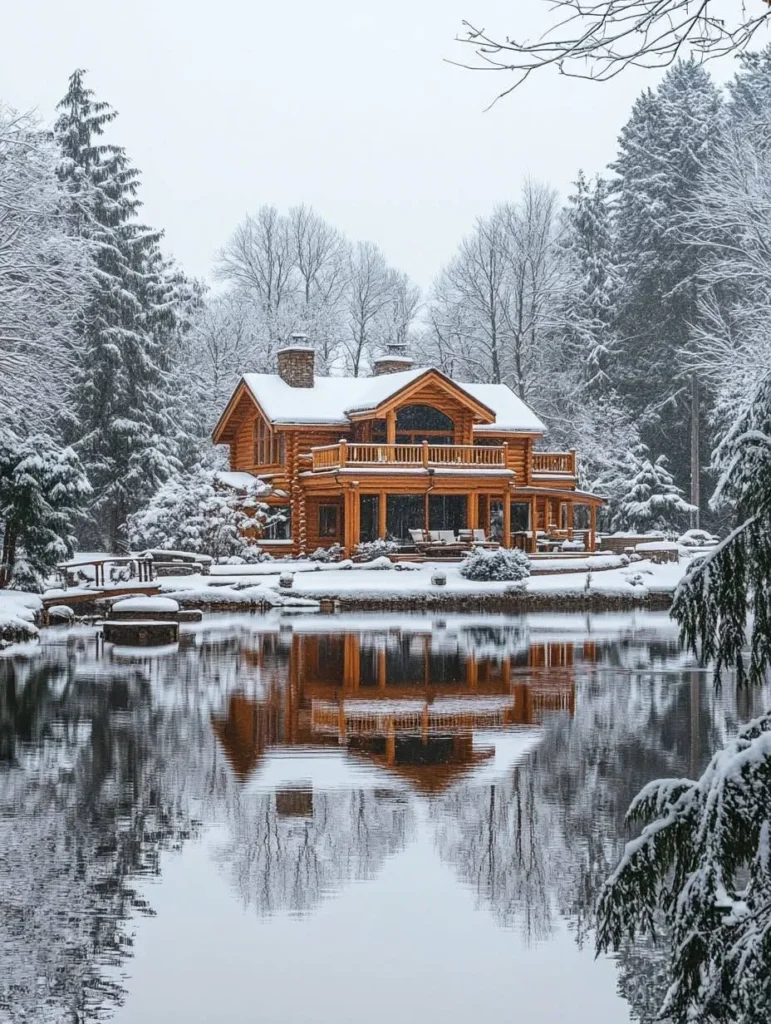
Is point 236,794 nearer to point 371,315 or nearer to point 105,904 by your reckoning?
point 105,904

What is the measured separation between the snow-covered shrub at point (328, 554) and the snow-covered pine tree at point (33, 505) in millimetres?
12722

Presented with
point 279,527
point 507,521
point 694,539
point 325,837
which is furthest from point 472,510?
point 325,837

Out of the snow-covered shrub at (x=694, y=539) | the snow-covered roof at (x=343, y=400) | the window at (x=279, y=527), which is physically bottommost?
the snow-covered shrub at (x=694, y=539)

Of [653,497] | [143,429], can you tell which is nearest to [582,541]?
[653,497]

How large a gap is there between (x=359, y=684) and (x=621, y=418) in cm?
→ 3756

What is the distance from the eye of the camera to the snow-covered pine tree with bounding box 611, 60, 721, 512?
55.8 meters

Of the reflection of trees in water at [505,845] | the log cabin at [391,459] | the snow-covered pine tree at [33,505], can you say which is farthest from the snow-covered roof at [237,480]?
the reflection of trees in water at [505,845]

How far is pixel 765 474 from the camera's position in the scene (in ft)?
11.2

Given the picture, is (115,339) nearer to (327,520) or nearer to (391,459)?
(327,520)

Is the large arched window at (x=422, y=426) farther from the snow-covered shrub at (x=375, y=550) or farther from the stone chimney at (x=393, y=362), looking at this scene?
the snow-covered shrub at (x=375, y=550)

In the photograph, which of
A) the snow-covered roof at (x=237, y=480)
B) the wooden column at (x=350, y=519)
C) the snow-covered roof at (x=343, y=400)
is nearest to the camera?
the wooden column at (x=350, y=519)

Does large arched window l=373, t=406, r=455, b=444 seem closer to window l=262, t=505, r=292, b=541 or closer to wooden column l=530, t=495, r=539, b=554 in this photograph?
wooden column l=530, t=495, r=539, b=554

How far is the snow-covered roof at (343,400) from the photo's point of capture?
44656mm

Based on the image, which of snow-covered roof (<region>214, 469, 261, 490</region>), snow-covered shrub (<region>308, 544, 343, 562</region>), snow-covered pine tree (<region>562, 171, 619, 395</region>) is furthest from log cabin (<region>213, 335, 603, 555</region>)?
snow-covered pine tree (<region>562, 171, 619, 395</region>)
